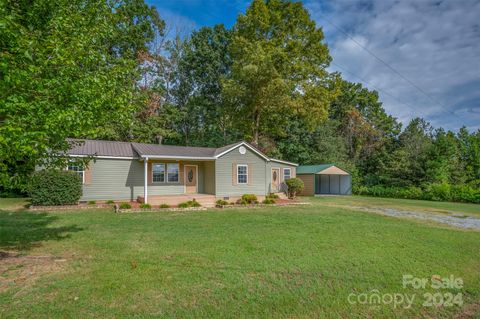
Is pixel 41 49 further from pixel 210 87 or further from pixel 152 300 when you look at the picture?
pixel 210 87

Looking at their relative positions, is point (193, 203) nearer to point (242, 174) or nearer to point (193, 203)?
point (193, 203)

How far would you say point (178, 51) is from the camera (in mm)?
29000

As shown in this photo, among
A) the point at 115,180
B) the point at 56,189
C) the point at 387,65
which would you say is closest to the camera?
the point at 56,189

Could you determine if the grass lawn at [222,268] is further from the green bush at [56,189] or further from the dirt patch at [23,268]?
the green bush at [56,189]

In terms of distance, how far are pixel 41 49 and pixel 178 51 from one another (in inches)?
1061

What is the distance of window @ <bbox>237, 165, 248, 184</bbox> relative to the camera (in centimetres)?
1683

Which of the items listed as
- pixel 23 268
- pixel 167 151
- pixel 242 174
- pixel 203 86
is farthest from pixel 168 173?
pixel 203 86

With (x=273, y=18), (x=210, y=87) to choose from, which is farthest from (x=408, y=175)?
(x=210, y=87)

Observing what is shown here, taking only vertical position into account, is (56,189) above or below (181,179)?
below

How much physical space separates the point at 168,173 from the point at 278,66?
14437 millimetres

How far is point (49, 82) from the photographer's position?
434 cm

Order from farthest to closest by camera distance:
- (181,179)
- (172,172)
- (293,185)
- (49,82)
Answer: (293,185), (181,179), (172,172), (49,82)

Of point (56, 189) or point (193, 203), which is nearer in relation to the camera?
point (56, 189)

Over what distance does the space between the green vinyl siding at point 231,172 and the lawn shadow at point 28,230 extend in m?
8.59
